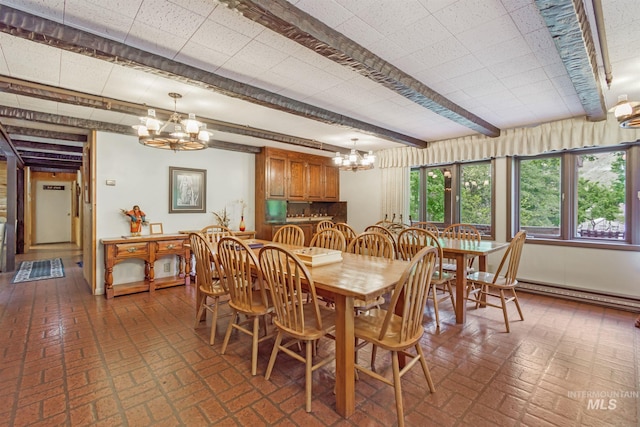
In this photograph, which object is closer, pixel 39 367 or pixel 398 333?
pixel 398 333

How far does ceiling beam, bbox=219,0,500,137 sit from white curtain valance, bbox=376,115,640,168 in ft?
6.33

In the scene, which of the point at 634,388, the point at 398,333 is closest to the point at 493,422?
the point at 398,333

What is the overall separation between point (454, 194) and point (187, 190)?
15.4 feet

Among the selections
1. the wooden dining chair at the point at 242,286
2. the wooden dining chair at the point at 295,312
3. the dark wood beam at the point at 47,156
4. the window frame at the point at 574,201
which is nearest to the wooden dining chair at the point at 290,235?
the wooden dining chair at the point at 242,286

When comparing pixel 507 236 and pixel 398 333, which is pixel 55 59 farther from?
pixel 507 236

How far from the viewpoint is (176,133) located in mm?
2912

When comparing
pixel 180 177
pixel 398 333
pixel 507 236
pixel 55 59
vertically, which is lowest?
pixel 398 333

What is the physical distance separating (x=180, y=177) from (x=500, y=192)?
17.0ft

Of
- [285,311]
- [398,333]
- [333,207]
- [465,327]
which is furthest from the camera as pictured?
[333,207]

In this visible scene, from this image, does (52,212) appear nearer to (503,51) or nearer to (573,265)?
(503,51)

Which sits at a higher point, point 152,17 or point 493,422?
point 152,17

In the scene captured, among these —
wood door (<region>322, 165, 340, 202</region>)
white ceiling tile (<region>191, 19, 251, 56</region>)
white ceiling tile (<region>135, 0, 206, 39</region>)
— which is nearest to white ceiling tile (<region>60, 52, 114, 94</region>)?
white ceiling tile (<region>135, 0, 206, 39</region>)

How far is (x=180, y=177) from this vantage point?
502cm

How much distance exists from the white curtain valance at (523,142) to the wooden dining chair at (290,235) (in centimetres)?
300
